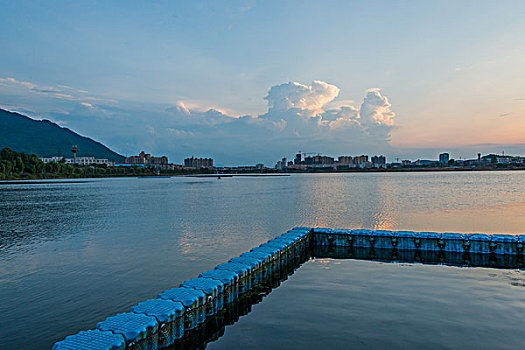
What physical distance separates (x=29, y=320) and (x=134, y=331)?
7058 millimetres

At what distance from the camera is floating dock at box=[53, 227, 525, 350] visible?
427 inches

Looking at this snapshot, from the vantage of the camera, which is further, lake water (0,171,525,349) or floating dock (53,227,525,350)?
lake water (0,171,525,349)

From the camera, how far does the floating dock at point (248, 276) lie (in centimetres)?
1084

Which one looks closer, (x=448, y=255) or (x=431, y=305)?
(x=431, y=305)

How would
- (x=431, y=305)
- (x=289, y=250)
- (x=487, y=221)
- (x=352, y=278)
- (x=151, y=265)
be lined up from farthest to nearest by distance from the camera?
(x=487, y=221), (x=289, y=250), (x=151, y=265), (x=352, y=278), (x=431, y=305)

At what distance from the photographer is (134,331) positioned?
408 inches

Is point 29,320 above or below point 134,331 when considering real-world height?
below

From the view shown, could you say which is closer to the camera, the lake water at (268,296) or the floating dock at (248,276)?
the floating dock at (248,276)

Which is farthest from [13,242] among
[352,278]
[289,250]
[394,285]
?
[394,285]

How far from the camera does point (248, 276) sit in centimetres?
1783

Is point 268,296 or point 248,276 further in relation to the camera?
point 248,276

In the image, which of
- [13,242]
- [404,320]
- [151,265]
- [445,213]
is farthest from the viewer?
[445,213]

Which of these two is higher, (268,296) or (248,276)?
(248,276)

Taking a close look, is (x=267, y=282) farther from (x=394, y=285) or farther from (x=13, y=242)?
(x=13, y=242)
